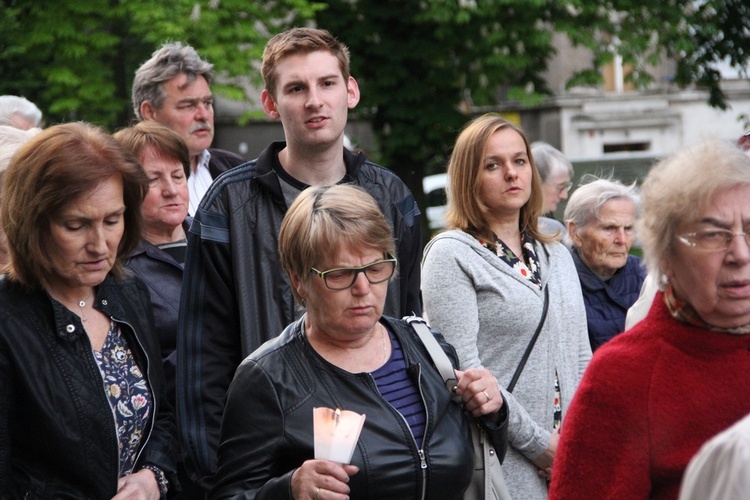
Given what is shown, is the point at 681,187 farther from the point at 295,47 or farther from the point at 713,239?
the point at 295,47

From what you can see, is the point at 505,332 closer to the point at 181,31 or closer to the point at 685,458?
the point at 685,458

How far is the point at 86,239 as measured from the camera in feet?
11.2

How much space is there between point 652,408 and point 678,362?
0.13 metres

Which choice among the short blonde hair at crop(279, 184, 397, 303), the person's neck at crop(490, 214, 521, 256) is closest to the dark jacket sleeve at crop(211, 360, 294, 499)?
the short blonde hair at crop(279, 184, 397, 303)

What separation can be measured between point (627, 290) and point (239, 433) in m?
2.74

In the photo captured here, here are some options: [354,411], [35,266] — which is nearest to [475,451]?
[354,411]

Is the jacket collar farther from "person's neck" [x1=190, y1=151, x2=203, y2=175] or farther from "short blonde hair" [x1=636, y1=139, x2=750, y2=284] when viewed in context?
"person's neck" [x1=190, y1=151, x2=203, y2=175]

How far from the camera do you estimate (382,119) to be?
19.7 metres

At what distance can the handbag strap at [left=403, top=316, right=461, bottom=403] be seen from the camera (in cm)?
328

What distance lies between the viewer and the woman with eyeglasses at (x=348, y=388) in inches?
119

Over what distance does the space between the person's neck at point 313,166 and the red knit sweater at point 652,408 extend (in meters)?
1.70

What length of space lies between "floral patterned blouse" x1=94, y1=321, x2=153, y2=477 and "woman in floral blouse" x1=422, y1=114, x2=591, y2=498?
3.97 feet

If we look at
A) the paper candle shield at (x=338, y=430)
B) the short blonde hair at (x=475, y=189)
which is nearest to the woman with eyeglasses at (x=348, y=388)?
the paper candle shield at (x=338, y=430)

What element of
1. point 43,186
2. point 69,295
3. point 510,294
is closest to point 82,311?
point 69,295
